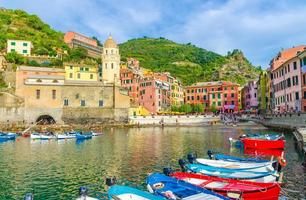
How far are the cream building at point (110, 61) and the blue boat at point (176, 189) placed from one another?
240 ft

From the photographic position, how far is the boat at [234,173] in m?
17.4

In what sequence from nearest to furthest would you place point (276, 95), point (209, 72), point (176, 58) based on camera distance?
1. point (276, 95)
2. point (209, 72)
3. point (176, 58)

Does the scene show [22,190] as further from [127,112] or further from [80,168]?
[127,112]

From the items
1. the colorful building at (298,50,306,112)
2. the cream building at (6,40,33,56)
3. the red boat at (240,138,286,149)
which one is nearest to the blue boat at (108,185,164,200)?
the red boat at (240,138,286,149)

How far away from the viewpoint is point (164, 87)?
10081 centimetres

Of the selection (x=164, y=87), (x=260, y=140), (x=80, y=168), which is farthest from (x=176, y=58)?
(x=80, y=168)

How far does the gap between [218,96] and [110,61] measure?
43.4 meters

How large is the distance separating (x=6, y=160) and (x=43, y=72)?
2073 inches

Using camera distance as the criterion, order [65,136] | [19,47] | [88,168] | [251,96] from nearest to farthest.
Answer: [88,168]
[65,136]
[19,47]
[251,96]

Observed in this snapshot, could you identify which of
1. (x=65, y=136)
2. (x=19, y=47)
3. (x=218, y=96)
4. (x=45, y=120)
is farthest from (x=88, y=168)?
(x=218, y=96)

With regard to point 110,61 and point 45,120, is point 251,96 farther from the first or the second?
point 45,120

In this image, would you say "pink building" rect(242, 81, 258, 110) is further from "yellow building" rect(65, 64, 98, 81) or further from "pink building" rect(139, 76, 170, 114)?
"yellow building" rect(65, 64, 98, 81)

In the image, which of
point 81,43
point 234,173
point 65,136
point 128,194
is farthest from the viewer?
point 81,43

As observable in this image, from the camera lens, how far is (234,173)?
1933 cm
